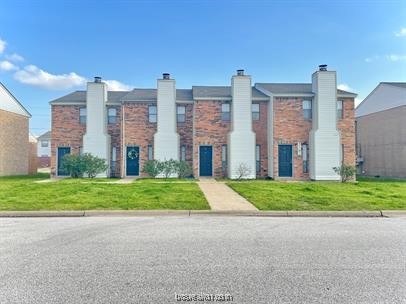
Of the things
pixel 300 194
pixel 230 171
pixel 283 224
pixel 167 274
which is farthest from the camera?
pixel 230 171

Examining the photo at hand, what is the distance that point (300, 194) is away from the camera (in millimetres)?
12875

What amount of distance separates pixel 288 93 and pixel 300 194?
1147 cm

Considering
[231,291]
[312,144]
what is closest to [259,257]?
[231,291]

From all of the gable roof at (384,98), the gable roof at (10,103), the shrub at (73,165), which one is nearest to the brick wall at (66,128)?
the shrub at (73,165)

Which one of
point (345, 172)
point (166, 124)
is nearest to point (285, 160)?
point (345, 172)

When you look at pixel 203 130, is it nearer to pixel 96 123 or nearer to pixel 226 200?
pixel 96 123

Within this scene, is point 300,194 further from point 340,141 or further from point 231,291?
point 340,141

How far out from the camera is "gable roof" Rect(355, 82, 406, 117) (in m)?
26.0

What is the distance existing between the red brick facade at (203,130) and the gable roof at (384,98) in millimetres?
6119

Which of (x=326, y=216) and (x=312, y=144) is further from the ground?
(x=312, y=144)

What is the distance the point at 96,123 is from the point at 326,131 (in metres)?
16.3

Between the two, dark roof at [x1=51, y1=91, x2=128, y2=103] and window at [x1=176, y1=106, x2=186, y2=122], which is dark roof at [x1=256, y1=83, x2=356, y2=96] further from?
dark roof at [x1=51, y1=91, x2=128, y2=103]

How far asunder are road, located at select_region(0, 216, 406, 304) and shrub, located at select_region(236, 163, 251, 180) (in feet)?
43.3

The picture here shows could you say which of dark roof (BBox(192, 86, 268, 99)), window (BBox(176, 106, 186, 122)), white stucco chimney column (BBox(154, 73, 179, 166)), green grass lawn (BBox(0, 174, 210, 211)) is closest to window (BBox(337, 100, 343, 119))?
dark roof (BBox(192, 86, 268, 99))
